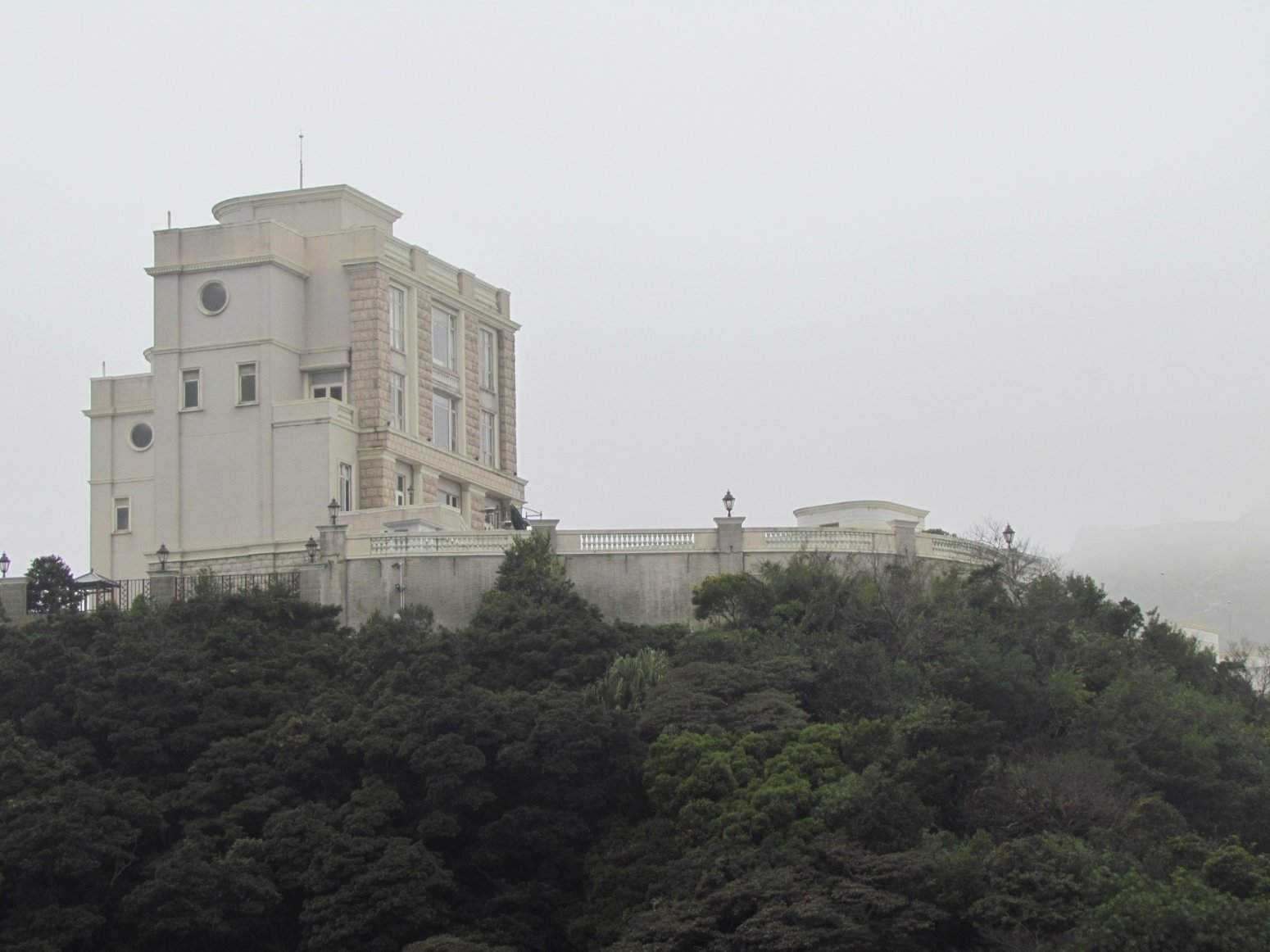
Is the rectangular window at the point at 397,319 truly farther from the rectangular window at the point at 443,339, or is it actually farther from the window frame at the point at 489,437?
the window frame at the point at 489,437

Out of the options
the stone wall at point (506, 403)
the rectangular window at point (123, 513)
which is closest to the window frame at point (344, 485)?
the rectangular window at point (123, 513)

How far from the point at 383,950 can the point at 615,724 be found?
7.03 metres

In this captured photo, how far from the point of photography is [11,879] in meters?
42.1

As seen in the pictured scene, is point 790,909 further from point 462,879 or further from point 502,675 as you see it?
point 502,675

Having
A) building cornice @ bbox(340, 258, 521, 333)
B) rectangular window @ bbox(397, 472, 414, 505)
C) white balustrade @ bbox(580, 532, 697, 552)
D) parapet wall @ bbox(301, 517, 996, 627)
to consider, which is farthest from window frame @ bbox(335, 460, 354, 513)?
white balustrade @ bbox(580, 532, 697, 552)

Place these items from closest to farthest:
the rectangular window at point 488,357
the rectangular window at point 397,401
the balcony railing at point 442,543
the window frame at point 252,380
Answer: the balcony railing at point 442,543, the window frame at point 252,380, the rectangular window at point 397,401, the rectangular window at point 488,357

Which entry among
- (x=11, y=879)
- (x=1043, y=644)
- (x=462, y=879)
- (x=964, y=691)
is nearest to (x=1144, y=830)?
(x=964, y=691)

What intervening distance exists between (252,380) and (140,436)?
5546 mm

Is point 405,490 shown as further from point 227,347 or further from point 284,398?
point 227,347

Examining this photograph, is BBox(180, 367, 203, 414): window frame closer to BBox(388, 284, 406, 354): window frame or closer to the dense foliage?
BBox(388, 284, 406, 354): window frame

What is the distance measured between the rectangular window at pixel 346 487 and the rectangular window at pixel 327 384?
2.46 metres

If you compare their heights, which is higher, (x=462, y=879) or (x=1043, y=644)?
(x=1043, y=644)

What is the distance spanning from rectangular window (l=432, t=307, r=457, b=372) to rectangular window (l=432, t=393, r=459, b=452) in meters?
0.96

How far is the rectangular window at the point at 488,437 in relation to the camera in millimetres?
65562
